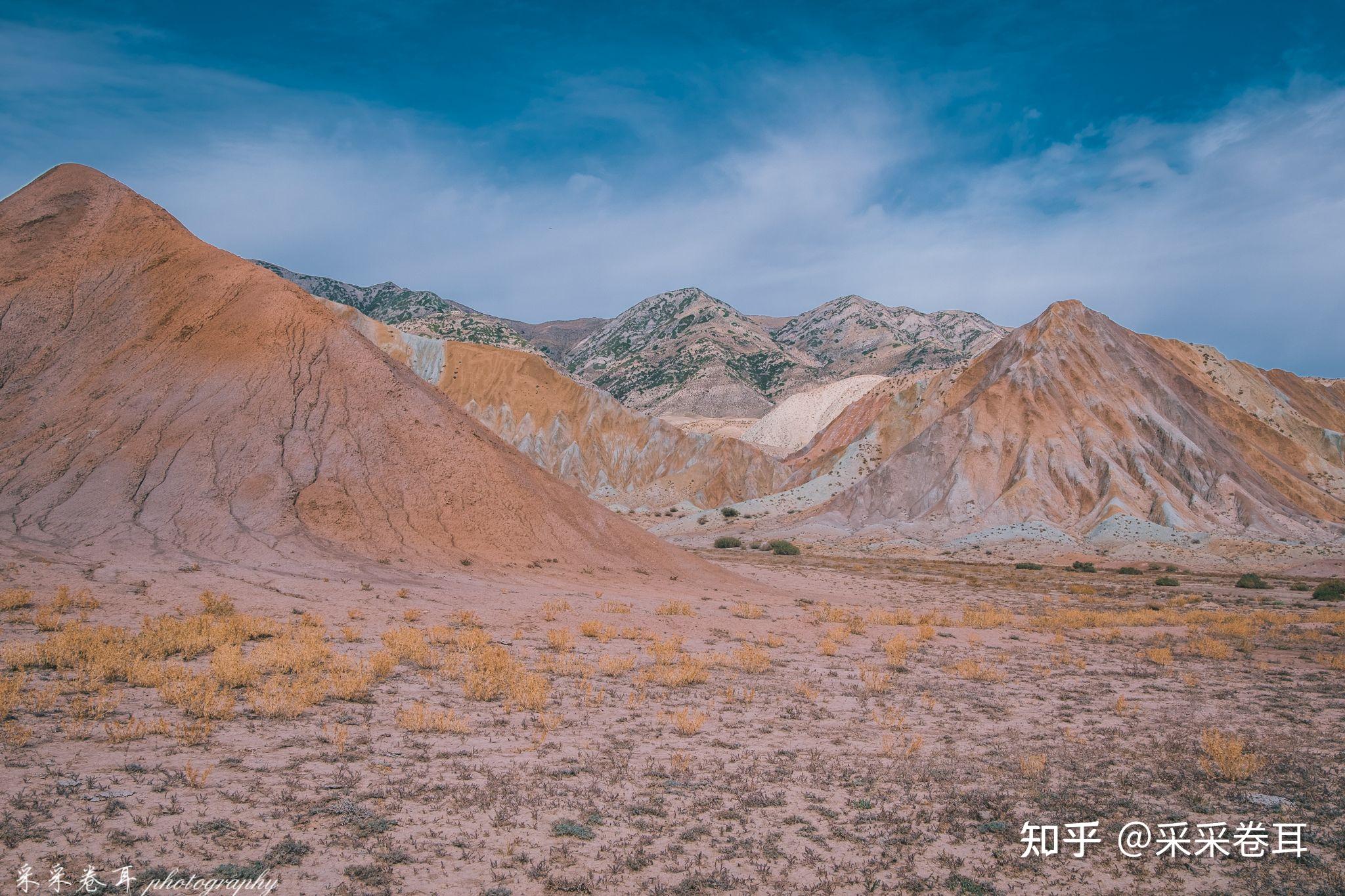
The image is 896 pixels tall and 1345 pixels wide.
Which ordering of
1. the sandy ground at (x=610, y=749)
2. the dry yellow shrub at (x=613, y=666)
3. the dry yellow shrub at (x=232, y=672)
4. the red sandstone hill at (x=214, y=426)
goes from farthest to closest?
the red sandstone hill at (x=214, y=426) → the dry yellow shrub at (x=613, y=666) → the dry yellow shrub at (x=232, y=672) → the sandy ground at (x=610, y=749)

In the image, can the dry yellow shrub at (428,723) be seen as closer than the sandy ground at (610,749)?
No

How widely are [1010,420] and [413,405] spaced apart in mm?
45816

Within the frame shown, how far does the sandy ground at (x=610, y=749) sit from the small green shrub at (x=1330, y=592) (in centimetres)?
1526

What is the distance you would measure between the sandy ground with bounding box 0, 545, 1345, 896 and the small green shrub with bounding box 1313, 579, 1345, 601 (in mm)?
15261

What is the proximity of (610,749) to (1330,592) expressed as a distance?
33.1m

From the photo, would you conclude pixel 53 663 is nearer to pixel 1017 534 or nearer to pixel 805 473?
pixel 1017 534

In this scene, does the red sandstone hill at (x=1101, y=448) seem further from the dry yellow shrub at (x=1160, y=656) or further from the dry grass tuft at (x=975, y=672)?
the dry grass tuft at (x=975, y=672)

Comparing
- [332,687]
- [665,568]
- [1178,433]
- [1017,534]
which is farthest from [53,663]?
[1178,433]

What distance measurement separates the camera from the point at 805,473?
79.8m

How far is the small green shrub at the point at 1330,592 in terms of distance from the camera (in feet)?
93.1

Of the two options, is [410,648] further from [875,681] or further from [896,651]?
[896,651]

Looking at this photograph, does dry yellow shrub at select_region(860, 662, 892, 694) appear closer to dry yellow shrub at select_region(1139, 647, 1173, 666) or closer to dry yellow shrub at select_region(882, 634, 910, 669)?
dry yellow shrub at select_region(882, 634, 910, 669)

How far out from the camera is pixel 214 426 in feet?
80.9

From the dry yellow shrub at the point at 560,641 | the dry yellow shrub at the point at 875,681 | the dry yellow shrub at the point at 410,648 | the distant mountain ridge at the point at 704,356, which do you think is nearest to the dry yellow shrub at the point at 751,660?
the dry yellow shrub at the point at 875,681
